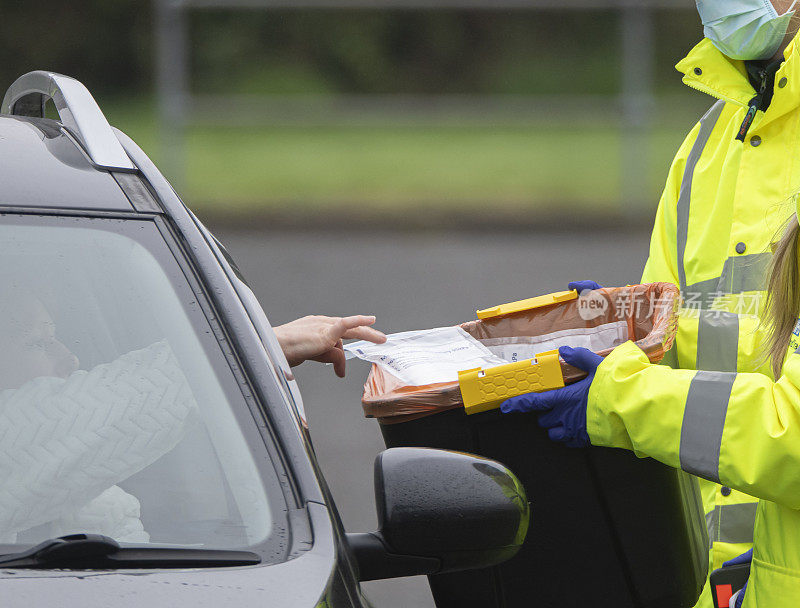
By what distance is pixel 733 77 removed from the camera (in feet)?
8.77

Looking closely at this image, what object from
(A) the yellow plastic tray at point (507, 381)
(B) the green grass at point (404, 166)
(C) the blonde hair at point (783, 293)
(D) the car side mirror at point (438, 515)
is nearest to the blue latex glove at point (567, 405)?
(A) the yellow plastic tray at point (507, 381)

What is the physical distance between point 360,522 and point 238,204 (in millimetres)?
7240

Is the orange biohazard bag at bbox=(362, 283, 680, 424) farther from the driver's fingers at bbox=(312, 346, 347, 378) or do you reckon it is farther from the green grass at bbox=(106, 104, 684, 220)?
the green grass at bbox=(106, 104, 684, 220)

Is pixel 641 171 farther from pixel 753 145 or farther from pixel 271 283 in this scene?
pixel 753 145

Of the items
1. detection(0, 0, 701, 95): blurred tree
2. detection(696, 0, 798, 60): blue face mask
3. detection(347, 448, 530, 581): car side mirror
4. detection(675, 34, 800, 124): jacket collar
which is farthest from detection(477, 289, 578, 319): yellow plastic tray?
detection(0, 0, 701, 95): blurred tree

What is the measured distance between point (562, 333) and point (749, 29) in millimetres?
816

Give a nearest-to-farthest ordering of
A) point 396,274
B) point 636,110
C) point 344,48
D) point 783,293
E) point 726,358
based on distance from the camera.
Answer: point 783,293 < point 726,358 < point 396,274 < point 636,110 < point 344,48

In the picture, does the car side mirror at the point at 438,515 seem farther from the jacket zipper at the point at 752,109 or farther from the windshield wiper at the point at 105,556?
the jacket zipper at the point at 752,109

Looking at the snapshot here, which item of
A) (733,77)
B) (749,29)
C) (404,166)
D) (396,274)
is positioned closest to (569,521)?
(733,77)

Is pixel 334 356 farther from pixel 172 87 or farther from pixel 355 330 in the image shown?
pixel 172 87

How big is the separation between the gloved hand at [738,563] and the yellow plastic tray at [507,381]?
51 cm

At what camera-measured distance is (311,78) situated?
16.5 m

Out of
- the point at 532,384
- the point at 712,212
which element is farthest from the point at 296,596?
the point at 712,212

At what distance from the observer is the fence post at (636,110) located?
1154 cm
